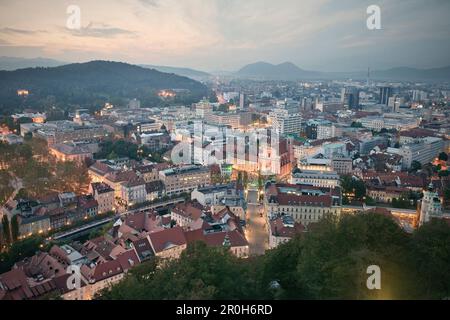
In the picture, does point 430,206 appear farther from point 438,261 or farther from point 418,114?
point 418,114

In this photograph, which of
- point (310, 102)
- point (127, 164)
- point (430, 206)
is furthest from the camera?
point (310, 102)

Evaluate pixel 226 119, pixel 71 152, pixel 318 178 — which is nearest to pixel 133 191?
pixel 71 152

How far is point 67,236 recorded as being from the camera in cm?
1520

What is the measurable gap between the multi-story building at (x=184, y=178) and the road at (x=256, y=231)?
4081 mm

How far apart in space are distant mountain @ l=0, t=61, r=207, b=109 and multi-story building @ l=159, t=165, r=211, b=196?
110 ft

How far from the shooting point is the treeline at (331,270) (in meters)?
6.18

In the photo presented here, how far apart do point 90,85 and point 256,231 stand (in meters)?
57.7

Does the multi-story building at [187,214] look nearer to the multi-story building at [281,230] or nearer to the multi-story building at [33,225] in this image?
the multi-story building at [281,230]

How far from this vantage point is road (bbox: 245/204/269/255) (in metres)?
13.5

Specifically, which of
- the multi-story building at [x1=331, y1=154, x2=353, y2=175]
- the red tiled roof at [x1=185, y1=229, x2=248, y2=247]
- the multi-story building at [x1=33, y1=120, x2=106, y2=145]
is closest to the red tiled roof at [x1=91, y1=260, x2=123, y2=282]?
the red tiled roof at [x1=185, y1=229, x2=248, y2=247]

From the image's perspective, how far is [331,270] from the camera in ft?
21.4

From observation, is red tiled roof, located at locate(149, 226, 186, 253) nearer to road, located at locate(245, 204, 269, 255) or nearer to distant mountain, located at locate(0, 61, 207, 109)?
road, located at locate(245, 204, 269, 255)

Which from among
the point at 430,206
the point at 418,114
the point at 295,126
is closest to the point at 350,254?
the point at 430,206
